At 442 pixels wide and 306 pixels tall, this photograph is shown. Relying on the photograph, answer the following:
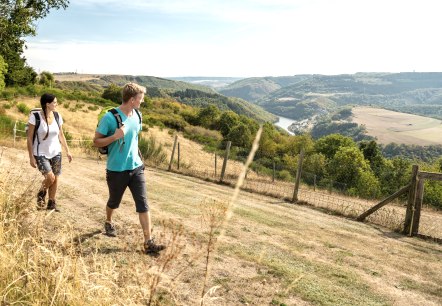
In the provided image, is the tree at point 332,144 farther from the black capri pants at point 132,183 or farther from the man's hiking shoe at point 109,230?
the black capri pants at point 132,183

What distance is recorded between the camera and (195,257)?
2.15 metres

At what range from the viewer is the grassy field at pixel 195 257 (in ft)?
9.34

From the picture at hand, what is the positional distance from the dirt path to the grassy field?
0.02 metres

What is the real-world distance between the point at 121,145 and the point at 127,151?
111 mm

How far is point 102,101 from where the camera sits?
5112cm

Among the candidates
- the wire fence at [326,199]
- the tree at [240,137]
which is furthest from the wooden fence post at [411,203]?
the tree at [240,137]

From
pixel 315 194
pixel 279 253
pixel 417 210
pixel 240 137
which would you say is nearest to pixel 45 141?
pixel 279 253

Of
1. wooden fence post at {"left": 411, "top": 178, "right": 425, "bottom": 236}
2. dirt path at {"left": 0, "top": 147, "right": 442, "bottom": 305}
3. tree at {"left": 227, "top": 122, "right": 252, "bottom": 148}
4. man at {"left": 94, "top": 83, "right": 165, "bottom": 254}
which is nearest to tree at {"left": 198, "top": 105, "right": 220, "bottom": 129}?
tree at {"left": 227, "top": 122, "right": 252, "bottom": 148}

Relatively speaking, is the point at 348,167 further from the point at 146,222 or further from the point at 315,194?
the point at 146,222

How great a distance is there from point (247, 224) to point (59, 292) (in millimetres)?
5189

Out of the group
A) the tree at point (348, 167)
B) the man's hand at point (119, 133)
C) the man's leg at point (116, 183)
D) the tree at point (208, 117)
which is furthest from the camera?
the tree at point (208, 117)

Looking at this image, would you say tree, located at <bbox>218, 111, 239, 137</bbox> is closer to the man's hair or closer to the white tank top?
the white tank top

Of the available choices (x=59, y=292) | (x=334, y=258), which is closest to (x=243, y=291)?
(x=59, y=292)

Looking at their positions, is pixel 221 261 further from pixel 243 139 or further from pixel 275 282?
pixel 243 139
